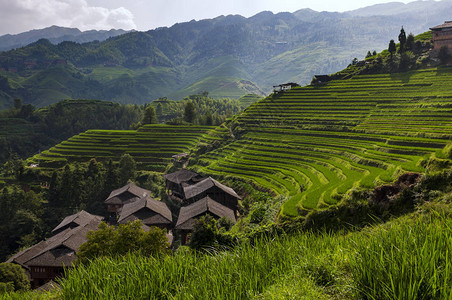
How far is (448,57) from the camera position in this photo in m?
78.6

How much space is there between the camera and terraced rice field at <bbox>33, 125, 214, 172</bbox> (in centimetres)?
9169

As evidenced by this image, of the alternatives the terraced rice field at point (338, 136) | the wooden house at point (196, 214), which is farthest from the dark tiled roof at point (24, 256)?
the terraced rice field at point (338, 136)

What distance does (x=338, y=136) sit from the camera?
193 feet

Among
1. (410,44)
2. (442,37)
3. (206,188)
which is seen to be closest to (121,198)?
(206,188)

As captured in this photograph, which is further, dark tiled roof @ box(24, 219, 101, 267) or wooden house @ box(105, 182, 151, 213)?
wooden house @ box(105, 182, 151, 213)

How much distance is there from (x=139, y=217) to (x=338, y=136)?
36.1 meters

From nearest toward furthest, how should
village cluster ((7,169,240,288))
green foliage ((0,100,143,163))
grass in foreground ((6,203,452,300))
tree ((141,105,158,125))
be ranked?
1. grass in foreground ((6,203,452,300))
2. village cluster ((7,169,240,288))
3. tree ((141,105,158,125))
4. green foliage ((0,100,143,163))

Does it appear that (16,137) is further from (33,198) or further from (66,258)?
(66,258)

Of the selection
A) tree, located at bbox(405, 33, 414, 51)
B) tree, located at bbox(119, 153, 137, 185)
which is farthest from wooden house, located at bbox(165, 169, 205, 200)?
tree, located at bbox(405, 33, 414, 51)

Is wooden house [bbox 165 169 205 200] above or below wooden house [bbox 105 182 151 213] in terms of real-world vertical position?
above

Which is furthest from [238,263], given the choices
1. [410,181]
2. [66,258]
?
[66,258]

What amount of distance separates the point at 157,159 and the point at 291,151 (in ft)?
144

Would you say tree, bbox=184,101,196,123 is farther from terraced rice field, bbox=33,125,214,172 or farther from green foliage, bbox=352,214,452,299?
green foliage, bbox=352,214,452,299

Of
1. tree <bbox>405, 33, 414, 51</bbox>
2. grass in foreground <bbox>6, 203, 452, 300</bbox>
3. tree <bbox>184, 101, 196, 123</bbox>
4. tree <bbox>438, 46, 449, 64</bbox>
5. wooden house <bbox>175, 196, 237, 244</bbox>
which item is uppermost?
tree <bbox>405, 33, 414, 51</bbox>
